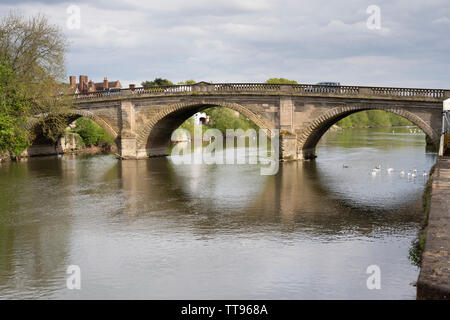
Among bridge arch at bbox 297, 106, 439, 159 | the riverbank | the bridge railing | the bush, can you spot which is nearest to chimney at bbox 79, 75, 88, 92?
the bush

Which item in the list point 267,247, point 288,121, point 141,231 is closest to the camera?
point 267,247

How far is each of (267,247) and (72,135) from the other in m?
43.8

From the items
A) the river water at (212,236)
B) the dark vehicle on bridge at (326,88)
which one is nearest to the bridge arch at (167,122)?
the dark vehicle on bridge at (326,88)

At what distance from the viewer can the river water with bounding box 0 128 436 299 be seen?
10859 millimetres

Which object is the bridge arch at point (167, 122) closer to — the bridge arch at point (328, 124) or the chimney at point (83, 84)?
the bridge arch at point (328, 124)

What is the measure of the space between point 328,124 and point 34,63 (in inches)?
904

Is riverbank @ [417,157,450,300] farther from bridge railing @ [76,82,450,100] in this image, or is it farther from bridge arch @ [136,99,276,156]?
bridge arch @ [136,99,276,156]

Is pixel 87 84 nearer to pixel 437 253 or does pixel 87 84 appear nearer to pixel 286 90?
pixel 286 90

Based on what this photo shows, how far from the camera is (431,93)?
29578mm

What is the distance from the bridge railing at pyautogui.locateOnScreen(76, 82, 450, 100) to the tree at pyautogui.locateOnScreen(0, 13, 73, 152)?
7180 millimetres

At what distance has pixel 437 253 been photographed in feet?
28.8

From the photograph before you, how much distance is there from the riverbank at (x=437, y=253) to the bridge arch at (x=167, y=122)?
74.7 ft
